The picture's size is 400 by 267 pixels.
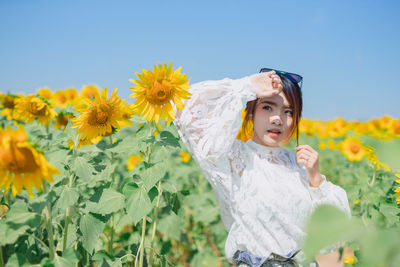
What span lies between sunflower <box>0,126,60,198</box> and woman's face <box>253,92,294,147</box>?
1037 millimetres

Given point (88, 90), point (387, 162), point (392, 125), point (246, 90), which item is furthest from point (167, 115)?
point (392, 125)

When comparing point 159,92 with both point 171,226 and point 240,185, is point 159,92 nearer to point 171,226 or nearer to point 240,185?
point 240,185

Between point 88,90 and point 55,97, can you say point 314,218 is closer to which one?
point 88,90

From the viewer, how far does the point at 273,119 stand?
1.58 meters

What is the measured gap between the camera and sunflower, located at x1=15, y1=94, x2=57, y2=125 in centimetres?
206

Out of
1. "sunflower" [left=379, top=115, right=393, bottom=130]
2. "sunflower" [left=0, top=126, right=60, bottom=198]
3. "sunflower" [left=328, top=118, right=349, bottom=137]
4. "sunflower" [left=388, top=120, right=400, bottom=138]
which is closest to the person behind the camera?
"sunflower" [left=0, top=126, right=60, bottom=198]

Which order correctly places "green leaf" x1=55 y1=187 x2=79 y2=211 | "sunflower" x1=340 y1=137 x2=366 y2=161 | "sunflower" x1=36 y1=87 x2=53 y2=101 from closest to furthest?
1. "green leaf" x1=55 y1=187 x2=79 y2=211
2. "sunflower" x1=36 y1=87 x2=53 y2=101
3. "sunflower" x1=340 y1=137 x2=366 y2=161

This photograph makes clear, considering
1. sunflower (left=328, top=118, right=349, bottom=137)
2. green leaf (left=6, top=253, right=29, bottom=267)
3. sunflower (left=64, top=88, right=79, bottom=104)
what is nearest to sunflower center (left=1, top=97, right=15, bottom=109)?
sunflower (left=64, top=88, right=79, bottom=104)

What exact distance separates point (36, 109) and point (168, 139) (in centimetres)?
114

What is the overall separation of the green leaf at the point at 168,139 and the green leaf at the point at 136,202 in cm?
23

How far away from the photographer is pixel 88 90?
3.00m

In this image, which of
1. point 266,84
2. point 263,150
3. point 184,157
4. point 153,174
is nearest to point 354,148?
point 184,157

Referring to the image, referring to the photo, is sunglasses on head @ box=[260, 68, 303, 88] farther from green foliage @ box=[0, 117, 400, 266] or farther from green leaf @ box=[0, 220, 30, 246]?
green leaf @ box=[0, 220, 30, 246]

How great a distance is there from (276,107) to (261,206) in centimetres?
51
